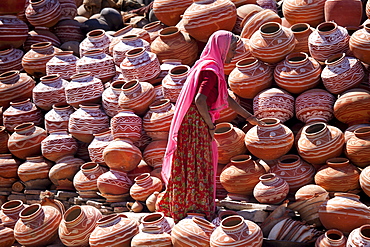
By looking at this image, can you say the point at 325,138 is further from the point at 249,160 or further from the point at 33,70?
the point at 33,70

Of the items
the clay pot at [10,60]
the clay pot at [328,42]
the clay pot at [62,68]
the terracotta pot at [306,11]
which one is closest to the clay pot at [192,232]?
the clay pot at [328,42]

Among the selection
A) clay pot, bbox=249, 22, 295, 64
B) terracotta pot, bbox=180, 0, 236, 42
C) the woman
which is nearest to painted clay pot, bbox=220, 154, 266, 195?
the woman

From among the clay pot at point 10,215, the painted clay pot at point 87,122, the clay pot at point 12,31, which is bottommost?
the clay pot at point 10,215

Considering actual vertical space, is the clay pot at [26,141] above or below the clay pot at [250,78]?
below

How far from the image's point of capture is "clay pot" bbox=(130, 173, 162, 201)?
16.5 ft

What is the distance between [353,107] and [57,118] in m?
3.22

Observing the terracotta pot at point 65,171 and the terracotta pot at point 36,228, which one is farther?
the terracotta pot at point 65,171

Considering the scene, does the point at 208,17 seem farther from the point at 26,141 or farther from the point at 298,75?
the point at 26,141

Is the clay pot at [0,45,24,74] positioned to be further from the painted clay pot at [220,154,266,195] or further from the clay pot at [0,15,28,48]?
the painted clay pot at [220,154,266,195]

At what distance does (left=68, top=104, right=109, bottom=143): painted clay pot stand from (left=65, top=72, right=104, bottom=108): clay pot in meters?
0.13

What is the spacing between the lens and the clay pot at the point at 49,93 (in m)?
6.39

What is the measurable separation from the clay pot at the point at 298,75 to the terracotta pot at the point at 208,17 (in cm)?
105

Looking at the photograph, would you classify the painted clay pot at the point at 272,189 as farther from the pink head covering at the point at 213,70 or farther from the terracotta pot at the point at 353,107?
the terracotta pot at the point at 353,107

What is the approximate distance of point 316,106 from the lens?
511 centimetres
